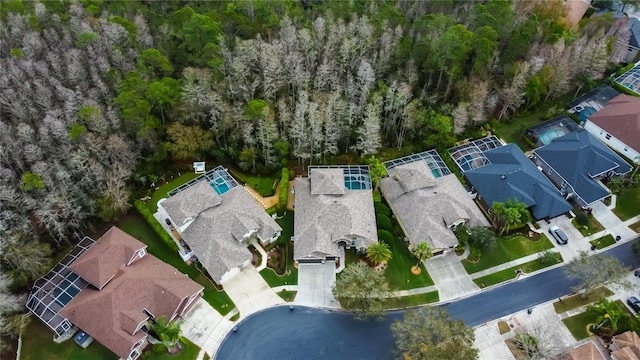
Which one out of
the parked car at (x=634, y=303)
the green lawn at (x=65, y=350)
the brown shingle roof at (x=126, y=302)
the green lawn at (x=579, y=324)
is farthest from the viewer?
the parked car at (x=634, y=303)

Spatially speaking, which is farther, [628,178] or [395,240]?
[628,178]

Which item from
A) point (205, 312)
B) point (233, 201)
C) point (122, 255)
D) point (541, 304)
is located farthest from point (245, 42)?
point (541, 304)

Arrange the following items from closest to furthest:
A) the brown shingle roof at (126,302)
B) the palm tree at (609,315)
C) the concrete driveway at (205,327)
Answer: the brown shingle roof at (126,302) < the palm tree at (609,315) < the concrete driveway at (205,327)

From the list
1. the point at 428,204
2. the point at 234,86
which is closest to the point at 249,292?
the point at 428,204

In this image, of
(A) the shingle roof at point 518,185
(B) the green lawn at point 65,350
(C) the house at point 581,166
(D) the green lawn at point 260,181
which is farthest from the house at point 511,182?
(B) the green lawn at point 65,350

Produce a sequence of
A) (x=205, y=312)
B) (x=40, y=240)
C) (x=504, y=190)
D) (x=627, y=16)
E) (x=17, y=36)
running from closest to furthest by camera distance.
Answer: (x=205, y=312) < (x=40, y=240) < (x=504, y=190) < (x=17, y=36) < (x=627, y=16)

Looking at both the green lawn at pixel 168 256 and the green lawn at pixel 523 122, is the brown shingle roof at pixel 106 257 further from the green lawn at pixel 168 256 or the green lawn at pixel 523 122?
the green lawn at pixel 523 122

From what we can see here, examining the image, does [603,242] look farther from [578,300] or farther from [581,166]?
[581,166]

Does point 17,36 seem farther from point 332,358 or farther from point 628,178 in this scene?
point 628,178
